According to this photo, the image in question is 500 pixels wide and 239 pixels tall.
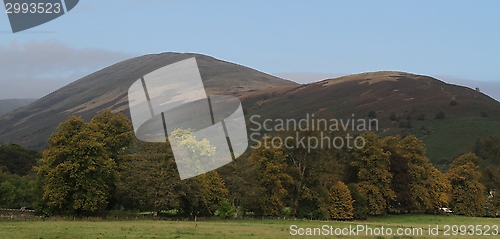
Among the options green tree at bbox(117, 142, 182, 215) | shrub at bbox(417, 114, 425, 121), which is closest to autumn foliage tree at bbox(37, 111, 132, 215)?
green tree at bbox(117, 142, 182, 215)

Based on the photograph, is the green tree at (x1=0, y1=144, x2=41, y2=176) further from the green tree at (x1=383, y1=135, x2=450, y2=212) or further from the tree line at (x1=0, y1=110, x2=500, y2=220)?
the green tree at (x1=383, y1=135, x2=450, y2=212)

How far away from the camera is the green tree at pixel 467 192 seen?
74062 millimetres

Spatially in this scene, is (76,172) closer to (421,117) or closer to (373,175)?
(373,175)

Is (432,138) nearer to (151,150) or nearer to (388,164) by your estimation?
(388,164)

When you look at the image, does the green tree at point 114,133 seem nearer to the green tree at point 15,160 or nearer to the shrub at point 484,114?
the green tree at point 15,160

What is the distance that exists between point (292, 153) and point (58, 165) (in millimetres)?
27201

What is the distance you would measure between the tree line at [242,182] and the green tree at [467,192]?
0.49 feet

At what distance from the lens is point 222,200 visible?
56.1m

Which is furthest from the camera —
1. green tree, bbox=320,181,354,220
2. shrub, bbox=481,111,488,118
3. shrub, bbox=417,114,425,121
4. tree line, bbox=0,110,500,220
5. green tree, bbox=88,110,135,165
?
shrub, bbox=417,114,425,121

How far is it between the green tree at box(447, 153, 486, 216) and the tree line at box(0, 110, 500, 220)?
0.49 ft

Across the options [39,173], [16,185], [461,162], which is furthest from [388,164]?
[16,185]

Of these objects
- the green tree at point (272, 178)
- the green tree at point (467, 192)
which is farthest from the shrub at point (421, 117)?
the green tree at point (272, 178)

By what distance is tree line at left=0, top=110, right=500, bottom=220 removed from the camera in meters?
49.6

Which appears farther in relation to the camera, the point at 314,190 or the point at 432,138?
the point at 432,138
